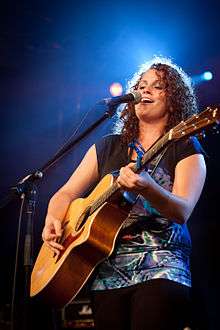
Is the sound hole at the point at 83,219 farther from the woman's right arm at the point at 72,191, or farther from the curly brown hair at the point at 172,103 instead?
the curly brown hair at the point at 172,103

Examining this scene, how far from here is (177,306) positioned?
1996 mm

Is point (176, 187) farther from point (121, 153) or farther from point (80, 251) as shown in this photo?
point (80, 251)

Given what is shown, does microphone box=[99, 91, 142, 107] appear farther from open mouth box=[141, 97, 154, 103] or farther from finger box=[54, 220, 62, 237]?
finger box=[54, 220, 62, 237]

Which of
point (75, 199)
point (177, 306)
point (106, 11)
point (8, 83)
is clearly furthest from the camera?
point (8, 83)

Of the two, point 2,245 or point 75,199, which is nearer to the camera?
point 75,199

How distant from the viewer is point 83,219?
2.48 metres

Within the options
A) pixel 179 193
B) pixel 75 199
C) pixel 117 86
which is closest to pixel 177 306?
pixel 179 193

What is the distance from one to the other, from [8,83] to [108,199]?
3.63 m

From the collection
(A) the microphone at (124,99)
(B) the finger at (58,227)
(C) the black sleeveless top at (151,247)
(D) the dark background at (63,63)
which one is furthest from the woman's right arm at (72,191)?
(D) the dark background at (63,63)

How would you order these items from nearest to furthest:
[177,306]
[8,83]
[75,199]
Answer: [177,306] → [75,199] → [8,83]

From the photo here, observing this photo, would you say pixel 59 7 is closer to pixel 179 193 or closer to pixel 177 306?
pixel 179 193

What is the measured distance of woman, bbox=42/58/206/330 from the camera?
1968 mm

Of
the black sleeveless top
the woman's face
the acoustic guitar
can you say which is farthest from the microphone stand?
the black sleeveless top

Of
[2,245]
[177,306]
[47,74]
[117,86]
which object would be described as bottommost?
[177,306]
